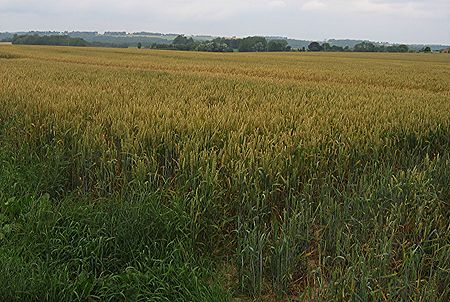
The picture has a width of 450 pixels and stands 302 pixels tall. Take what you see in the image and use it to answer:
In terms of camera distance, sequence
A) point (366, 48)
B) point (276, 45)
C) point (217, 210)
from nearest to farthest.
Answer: point (217, 210) → point (366, 48) → point (276, 45)

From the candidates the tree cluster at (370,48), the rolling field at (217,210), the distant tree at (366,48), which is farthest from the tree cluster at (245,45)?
the rolling field at (217,210)

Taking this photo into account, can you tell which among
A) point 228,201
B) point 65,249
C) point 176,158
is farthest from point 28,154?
point 228,201

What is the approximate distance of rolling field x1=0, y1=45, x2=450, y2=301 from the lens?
326 centimetres

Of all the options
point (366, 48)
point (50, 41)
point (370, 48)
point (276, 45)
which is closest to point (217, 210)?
point (276, 45)

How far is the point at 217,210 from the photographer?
4.05 metres

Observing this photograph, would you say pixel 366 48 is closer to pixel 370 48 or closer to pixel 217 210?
pixel 370 48

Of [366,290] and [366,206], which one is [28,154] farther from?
[366,290]

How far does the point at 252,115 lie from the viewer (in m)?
6.59

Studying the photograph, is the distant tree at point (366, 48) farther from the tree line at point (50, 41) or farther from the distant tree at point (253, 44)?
the tree line at point (50, 41)

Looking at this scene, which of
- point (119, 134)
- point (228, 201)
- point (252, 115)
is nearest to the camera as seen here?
point (228, 201)

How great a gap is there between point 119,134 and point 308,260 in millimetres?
2893

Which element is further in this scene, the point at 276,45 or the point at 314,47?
the point at 314,47

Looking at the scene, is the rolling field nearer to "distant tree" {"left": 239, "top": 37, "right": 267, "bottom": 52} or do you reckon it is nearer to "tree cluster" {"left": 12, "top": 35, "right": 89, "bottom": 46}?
"distant tree" {"left": 239, "top": 37, "right": 267, "bottom": 52}

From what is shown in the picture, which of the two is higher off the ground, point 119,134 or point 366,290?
point 119,134
